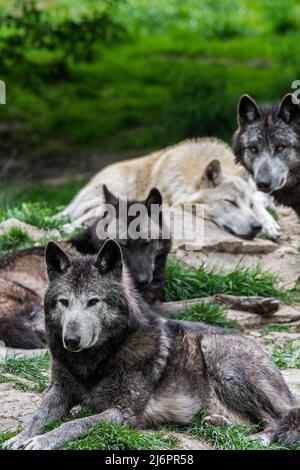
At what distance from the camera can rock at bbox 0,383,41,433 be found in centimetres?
622

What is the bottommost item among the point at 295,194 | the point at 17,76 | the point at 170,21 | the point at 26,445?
the point at 26,445

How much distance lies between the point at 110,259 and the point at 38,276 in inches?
119

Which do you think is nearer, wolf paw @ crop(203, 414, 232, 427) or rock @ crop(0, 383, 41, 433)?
wolf paw @ crop(203, 414, 232, 427)

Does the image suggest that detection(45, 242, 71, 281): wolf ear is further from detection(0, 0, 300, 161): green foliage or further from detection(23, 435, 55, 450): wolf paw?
detection(0, 0, 300, 161): green foliage

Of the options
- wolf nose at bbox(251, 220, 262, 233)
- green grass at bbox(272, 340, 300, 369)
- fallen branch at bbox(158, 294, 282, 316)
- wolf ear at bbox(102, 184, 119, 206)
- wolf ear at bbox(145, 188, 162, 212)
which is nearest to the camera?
green grass at bbox(272, 340, 300, 369)

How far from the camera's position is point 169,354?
6238 mm

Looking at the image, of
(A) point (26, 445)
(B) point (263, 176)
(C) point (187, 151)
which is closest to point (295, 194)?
(B) point (263, 176)

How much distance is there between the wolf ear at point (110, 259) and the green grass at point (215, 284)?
11.5ft

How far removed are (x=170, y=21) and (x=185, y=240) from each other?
1235 cm

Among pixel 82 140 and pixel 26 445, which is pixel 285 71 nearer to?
pixel 82 140

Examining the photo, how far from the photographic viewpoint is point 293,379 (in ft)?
24.0

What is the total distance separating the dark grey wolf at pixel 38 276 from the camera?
8359 millimetres

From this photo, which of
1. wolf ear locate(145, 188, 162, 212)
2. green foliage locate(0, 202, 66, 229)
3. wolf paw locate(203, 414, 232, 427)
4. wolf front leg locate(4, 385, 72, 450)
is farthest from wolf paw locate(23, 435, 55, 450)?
green foliage locate(0, 202, 66, 229)

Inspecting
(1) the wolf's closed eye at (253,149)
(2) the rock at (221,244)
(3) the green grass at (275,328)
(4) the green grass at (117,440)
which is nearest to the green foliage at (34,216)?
(2) the rock at (221,244)
